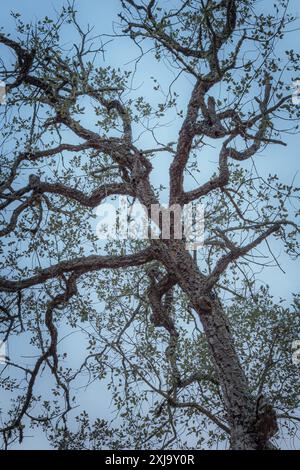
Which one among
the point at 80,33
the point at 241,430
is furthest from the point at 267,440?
the point at 80,33

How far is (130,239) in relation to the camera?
31.7ft

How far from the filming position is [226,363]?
653 cm

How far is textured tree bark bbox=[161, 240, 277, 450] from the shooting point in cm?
575

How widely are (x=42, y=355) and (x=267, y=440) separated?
13.2 ft

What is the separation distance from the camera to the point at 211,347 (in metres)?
6.77

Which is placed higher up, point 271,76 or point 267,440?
point 271,76

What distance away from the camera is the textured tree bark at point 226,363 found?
5.75 metres

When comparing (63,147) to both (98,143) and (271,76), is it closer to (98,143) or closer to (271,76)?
(98,143)
